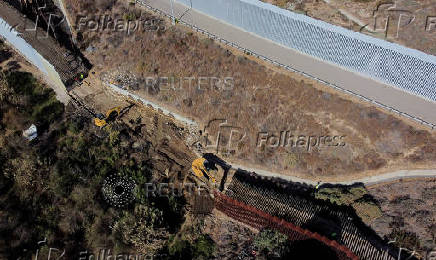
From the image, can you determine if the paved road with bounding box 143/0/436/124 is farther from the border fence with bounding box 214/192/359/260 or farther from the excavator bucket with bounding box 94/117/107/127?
the excavator bucket with bounding box 94/117/107/127

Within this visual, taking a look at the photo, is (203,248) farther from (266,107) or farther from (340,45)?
(340,45)

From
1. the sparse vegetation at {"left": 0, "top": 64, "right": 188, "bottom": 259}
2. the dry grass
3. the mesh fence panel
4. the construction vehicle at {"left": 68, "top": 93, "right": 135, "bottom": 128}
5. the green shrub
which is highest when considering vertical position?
the mesh fence panel

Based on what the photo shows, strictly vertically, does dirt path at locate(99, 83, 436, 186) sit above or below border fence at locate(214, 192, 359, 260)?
above

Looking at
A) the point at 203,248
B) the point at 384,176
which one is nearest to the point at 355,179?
the point at 384,176

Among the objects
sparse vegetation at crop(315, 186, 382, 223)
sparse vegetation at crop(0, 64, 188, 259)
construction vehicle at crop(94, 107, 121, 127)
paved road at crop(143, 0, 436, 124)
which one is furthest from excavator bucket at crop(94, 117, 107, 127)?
sparse vegetation at crop(315, 186, 382, 223)

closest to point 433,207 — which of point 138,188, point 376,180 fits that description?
point 376,180
